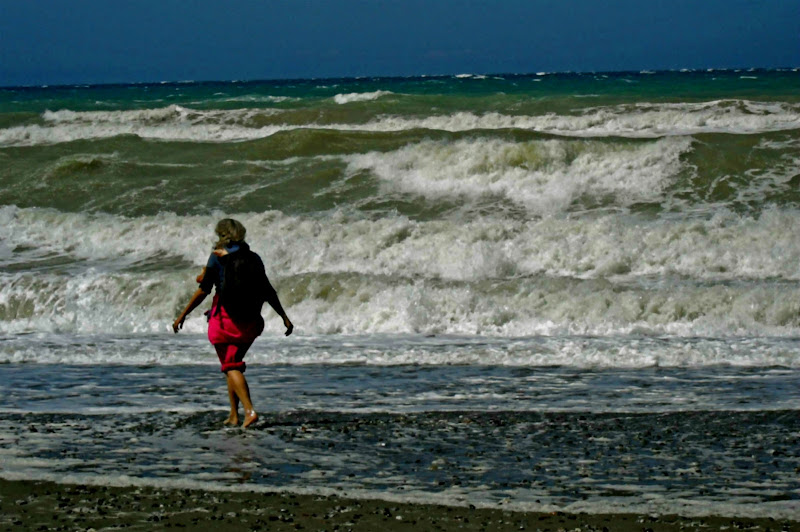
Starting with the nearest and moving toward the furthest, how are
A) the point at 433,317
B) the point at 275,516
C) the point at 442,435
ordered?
1. the point at 275,516
2. the point at 442,435
3. the point at 433,317

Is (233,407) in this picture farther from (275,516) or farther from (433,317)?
(433,317)

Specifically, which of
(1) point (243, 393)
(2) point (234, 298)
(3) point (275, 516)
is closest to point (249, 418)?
(1) point (243, 393)

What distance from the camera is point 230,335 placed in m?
7.39

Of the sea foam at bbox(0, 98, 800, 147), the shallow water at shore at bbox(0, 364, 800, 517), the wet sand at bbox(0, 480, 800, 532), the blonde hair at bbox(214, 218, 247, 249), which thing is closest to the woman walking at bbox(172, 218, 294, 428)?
the blonde hair at bbox(214, 218, 247, 249)

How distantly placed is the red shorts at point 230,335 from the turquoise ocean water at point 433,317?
17.1 inches

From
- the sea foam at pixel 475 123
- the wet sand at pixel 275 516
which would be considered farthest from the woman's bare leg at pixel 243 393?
the sea foam at pixel 475 123

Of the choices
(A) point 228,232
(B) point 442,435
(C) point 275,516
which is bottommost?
(B) point 442,435

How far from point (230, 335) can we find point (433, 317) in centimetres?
512

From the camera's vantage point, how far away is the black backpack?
727 centimetres

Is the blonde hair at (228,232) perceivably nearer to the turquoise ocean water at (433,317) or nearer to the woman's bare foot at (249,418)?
the woman's bare foot at (249,418)

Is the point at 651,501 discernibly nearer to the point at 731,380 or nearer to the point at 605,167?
the point at 731,380

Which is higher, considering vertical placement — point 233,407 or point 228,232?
point 228,232

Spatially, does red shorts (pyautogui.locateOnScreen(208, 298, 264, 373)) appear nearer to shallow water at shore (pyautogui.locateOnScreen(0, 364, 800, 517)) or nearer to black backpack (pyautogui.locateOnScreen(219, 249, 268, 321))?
black backpack (pyautogui.locateOnScreen(219, 249, 268, 321))

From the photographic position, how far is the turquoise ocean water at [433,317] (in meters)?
6.37
